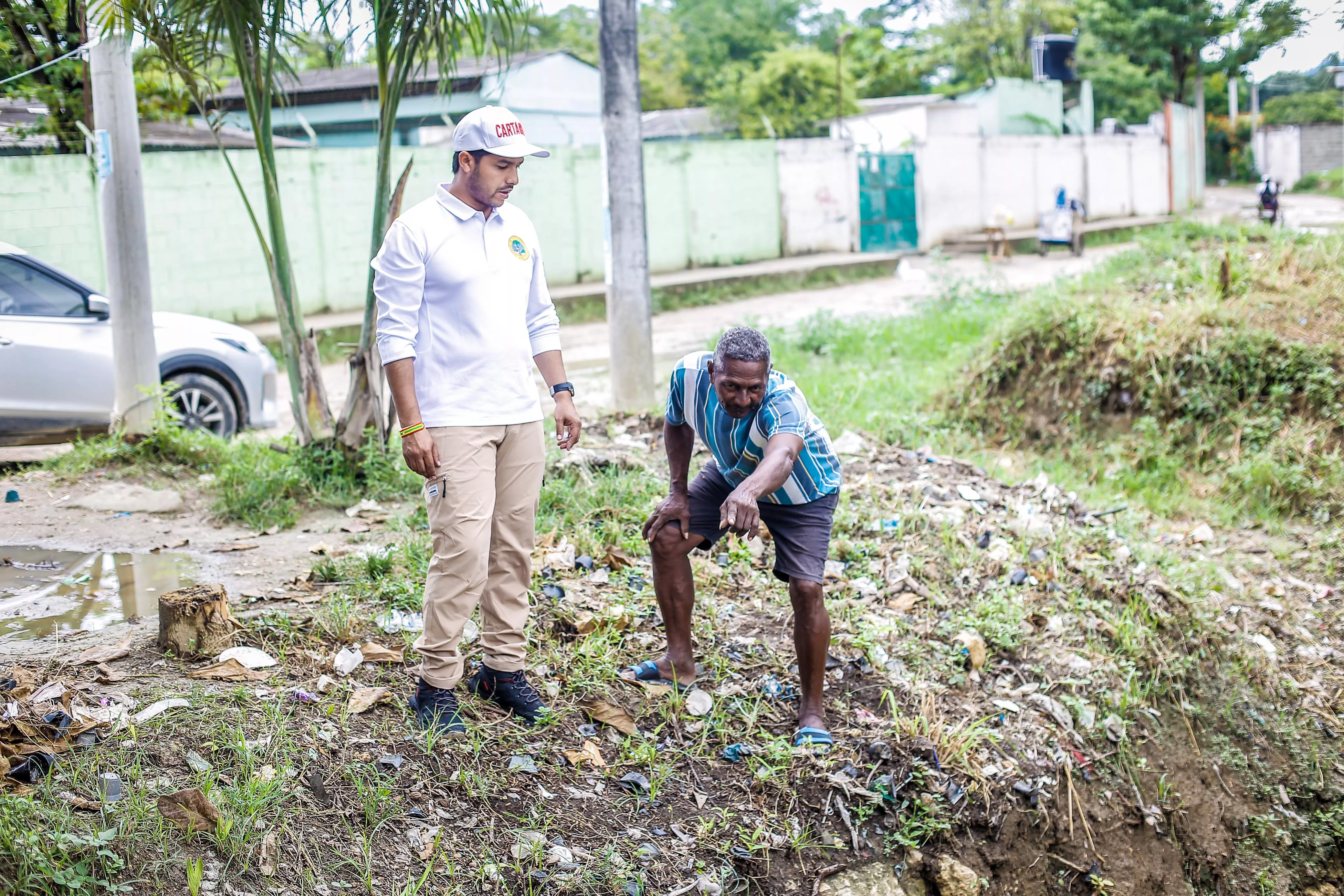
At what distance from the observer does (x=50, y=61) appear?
19.0ft

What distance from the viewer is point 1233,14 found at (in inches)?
443

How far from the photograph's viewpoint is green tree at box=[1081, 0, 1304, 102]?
9.96m

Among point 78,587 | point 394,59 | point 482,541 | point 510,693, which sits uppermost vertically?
point 394,59

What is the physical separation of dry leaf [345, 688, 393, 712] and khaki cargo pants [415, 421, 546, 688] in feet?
0.84

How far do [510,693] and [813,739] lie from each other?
1074 millimetres

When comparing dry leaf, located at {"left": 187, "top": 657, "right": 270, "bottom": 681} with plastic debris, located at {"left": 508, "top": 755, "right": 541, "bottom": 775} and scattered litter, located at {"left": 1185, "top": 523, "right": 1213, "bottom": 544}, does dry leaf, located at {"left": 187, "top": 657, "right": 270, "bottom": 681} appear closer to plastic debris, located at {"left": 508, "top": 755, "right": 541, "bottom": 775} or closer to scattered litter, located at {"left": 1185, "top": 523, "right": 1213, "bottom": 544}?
plastic debris, located at {"left": 508, "top": 755, "right": 541, "bottom": 775}

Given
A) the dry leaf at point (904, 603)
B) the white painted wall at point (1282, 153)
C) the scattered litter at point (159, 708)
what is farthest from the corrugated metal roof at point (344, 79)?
the white painted wall at point (1282, 153)

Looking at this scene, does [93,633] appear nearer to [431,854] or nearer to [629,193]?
[431,854]

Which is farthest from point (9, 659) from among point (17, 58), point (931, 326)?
point (931, 326)

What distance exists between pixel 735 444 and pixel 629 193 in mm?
4719

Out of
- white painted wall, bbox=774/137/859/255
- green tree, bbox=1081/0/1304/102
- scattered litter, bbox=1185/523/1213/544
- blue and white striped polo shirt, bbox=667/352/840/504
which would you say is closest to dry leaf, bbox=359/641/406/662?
blue and white striped polo shirt, bbox=667/352/840/504

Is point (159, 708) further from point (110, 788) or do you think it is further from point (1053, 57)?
point (1053, 57)

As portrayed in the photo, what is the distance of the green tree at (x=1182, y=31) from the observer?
996 cm

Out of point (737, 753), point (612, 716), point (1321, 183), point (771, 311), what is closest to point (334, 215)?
point (771, 311)
